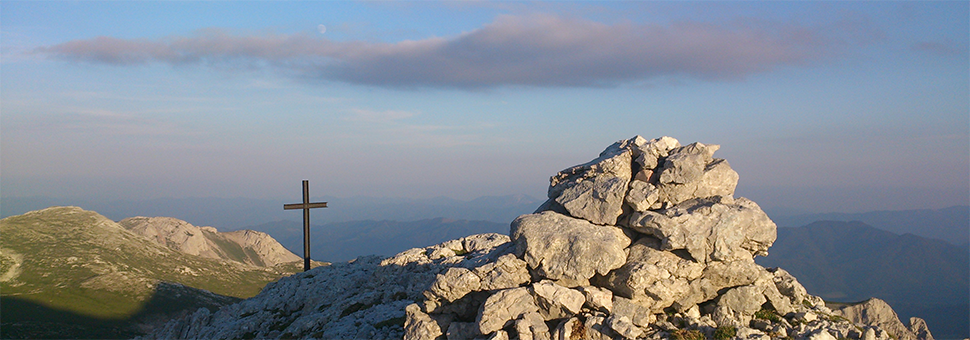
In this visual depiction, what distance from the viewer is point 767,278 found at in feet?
59.5

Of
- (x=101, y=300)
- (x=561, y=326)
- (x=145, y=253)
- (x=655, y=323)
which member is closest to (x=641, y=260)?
(x=655, y=323)

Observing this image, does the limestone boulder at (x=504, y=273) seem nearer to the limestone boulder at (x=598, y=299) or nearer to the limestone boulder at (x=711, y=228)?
the limestone boulder at (x=598, y=299)

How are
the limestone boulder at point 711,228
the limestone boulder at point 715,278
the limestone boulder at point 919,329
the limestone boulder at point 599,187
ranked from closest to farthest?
the limestone boulder at point 711,228 → the limestone boulder at point 715,278 → the limestone boulder at point 599,187 → the limestone boulder at point 919,329

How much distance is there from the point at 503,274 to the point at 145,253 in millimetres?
95114

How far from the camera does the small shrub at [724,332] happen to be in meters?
16.3

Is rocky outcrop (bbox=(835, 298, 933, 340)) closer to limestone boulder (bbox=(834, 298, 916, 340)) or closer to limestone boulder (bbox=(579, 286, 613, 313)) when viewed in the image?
limestone boulder (bbox=(834, 298, 916, 340))

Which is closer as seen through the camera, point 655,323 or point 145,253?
point 655,323

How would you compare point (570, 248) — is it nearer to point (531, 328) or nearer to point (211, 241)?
point (531, 328)

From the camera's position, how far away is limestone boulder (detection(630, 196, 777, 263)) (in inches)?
693

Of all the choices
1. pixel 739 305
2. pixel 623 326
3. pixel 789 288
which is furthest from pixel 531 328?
pixel 789 288

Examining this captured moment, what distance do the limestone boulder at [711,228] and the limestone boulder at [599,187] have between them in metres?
0.94

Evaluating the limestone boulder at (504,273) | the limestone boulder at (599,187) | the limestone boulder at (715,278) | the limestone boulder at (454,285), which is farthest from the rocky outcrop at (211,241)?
the limestone boulder at (715,278)

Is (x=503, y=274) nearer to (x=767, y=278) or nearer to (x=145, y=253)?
(x=767, y=278)

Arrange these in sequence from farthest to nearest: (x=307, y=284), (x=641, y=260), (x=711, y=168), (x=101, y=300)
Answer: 1. (x=101, y=300)
2. (x=307, y=284)
3. (x=711, y=168)
4. (x=641, y=260)
